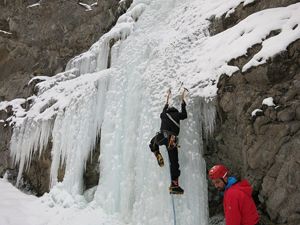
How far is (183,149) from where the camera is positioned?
759 cm

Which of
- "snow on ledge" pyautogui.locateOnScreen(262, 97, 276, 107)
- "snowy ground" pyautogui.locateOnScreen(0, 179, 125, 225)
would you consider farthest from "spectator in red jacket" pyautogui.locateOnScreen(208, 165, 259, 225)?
"snowy ground" pyautogui.locateOnScreen(0, 179, 125, 225)

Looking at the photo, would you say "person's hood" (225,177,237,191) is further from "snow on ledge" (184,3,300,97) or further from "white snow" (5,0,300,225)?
"snow on ledge" (184,3,300,97)

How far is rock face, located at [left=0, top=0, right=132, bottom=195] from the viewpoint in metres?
14.1

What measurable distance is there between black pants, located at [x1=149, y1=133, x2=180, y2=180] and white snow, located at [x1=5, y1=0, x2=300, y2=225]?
246 millimetres

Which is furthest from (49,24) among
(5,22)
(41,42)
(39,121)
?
(39,121)

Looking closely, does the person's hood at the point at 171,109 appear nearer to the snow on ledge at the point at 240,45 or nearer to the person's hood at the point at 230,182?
the snow on ledge at the point at 240,45

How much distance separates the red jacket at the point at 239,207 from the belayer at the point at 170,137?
209cm

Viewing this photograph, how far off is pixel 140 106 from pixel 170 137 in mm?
1765

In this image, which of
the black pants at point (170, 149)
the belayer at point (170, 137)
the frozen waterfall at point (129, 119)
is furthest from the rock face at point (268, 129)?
the black pants at point (170, 149)

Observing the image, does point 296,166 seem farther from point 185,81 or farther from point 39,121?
point 39,121

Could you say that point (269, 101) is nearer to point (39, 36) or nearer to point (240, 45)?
point (240, 45)

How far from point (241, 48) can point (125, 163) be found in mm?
3357

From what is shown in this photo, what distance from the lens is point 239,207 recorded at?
16.9 ft

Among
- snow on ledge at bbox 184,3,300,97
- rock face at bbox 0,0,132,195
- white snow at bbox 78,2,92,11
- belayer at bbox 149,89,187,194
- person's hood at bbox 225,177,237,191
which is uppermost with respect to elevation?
white snow at bbox 78,2,92,11
